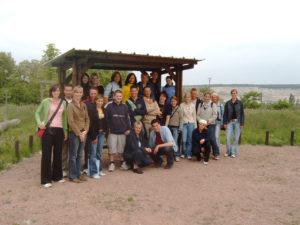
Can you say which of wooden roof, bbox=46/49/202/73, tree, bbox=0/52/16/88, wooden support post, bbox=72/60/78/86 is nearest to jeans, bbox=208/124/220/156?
wooden roof, bbox=46/49/202/73

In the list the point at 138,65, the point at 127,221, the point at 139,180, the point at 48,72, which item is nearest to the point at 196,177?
the point at 139,180

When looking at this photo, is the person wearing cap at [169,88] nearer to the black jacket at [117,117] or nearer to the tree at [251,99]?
the black jacket at [117,117]

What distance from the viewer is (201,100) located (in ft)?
34.7

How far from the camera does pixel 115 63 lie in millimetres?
10234

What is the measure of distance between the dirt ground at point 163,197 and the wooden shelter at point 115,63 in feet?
8.01

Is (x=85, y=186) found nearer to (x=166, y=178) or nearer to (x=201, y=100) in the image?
(x=166, y=178)

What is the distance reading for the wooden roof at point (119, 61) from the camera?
8.74m

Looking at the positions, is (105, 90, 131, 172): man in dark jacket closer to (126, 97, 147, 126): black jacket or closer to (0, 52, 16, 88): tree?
(126, 97, 147, 126): black jacket

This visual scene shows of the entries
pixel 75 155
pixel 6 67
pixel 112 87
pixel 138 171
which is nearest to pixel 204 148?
pixel 138 171

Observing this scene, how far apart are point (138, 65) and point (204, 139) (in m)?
2.74

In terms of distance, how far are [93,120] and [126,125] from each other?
1029mm

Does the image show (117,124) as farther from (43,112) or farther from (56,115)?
(43,112)

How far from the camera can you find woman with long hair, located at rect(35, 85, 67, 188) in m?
7.36

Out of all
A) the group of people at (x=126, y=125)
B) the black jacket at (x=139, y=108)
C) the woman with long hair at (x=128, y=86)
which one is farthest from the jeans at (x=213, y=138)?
the woman with long hair at (x=128, y=86)
